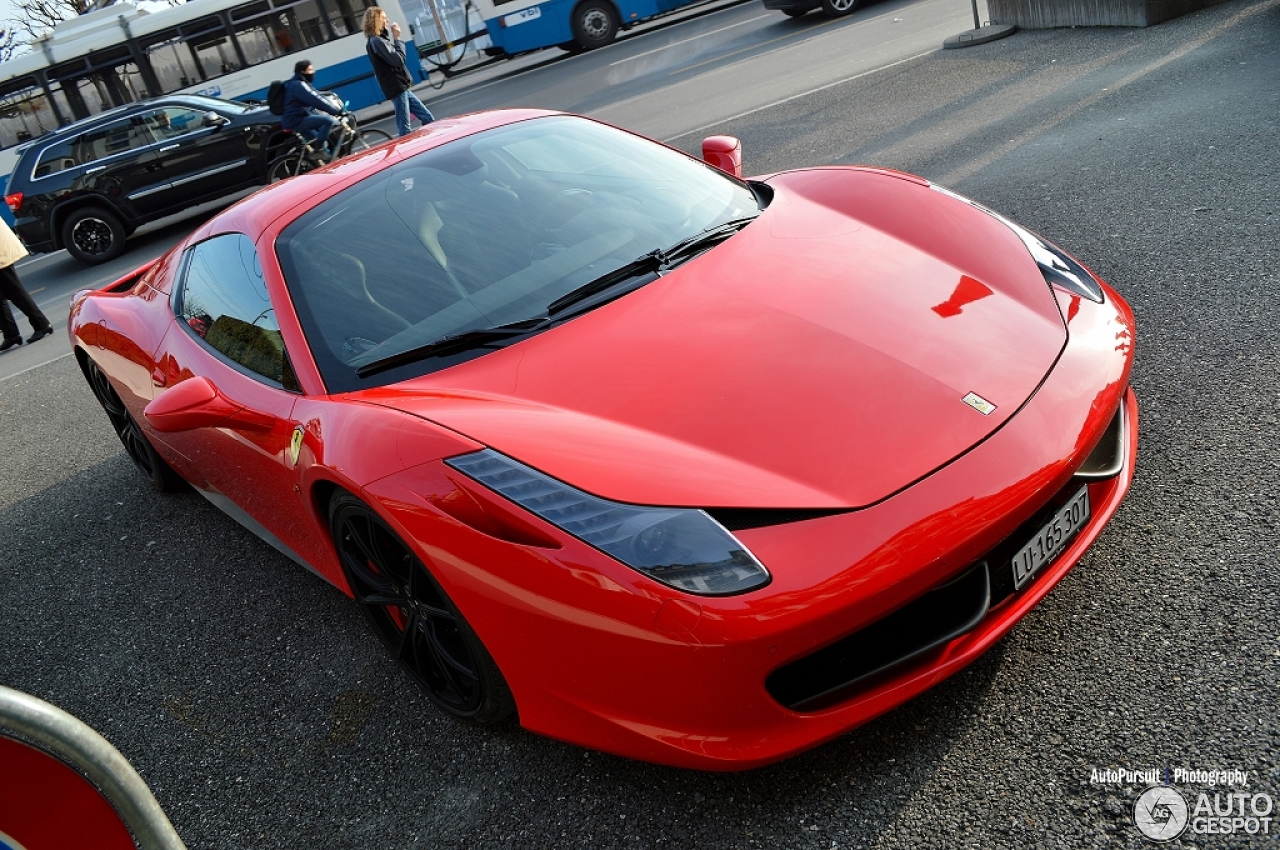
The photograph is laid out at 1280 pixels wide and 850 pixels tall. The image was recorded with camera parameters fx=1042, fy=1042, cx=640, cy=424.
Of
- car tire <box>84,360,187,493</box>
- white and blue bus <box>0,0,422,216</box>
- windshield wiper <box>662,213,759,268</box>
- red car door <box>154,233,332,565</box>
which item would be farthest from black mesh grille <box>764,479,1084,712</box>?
white and blue bus <box>0,0,422,216</box>

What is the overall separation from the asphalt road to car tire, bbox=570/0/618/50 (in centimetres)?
1536

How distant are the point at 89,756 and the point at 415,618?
3.69 ft

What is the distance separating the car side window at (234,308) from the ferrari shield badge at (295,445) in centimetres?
16

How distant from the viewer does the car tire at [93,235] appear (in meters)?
12.8

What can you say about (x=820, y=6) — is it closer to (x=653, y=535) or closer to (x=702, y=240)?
(x=702, y=240)

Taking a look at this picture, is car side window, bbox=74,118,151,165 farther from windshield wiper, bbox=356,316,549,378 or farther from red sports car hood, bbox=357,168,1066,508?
red sports car hood, bbox=357,168,1066,508

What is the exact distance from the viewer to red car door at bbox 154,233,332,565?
3.03 metres

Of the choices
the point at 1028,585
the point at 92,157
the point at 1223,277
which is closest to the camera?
the point at 1028,585

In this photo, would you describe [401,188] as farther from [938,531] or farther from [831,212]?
[938,531]

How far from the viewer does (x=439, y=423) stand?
8.21 feet

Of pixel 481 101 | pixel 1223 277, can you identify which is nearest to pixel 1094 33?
pixel 1223 277

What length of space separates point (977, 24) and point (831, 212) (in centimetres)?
811

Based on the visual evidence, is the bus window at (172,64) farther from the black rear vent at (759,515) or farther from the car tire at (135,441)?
the black rear vent at (759,515)

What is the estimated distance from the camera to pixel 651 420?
94.5 inches
